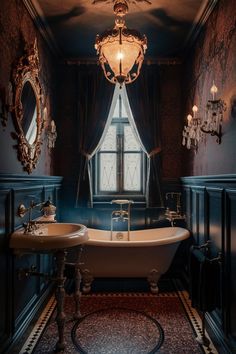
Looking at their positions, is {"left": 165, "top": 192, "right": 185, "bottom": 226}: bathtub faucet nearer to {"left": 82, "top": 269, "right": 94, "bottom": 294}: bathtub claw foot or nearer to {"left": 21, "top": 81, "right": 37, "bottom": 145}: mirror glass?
{"left": 82, "top": 269, "right": 94, "bottom": 294}: bathtub claw foot

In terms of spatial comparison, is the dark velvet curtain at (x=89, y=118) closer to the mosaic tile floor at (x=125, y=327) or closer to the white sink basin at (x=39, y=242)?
the mosaic tile floor at (x=125, y=327)

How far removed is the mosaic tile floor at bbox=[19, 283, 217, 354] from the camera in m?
1.75

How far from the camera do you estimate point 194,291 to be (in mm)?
1941

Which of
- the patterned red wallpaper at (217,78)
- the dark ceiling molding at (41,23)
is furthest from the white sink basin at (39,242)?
the dark ceiling molding at (41,23)

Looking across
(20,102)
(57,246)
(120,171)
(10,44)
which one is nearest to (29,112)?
(20,102)

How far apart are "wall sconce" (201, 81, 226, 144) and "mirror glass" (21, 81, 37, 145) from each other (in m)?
1.43

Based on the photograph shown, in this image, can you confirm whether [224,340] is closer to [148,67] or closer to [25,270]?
[25,270]

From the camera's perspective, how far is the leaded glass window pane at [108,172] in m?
3.29

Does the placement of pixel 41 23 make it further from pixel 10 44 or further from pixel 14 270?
pixel 14 270

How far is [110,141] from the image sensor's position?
130 inches

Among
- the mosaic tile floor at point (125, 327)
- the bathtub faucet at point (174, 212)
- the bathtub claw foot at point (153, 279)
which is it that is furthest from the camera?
the bathtub faucet at point (174, 212)

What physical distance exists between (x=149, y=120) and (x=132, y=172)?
679 millimetres

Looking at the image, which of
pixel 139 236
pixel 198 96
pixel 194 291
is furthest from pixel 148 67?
pixel 194 291

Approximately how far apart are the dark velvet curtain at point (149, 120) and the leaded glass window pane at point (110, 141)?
0.34 metres
